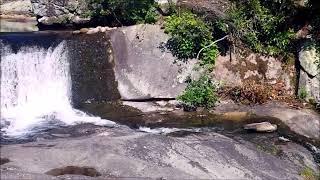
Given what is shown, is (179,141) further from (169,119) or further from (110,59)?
(110,59)

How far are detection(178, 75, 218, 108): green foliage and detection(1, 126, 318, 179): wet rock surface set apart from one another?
3476mm

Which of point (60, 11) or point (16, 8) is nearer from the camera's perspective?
point (60, 11)

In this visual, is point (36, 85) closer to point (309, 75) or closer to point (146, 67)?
point (146, 67)

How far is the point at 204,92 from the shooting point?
18.1 m

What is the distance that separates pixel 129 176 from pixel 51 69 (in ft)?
28.4

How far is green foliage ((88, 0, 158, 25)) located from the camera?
2081cm

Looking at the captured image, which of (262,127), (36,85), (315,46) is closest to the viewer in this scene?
(262,127)

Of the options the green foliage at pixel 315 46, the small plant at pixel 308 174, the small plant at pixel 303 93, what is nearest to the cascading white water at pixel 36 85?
the small plant at pixel 308 174

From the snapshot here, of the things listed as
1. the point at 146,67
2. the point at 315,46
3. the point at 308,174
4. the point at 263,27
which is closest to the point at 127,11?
the point at 146,67

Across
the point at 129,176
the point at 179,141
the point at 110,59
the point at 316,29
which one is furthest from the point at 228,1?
the point at 129,176

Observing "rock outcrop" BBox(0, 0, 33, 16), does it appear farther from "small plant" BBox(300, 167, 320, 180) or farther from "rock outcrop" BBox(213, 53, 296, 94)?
"small plant" BBox(300, 167, 320, 180)

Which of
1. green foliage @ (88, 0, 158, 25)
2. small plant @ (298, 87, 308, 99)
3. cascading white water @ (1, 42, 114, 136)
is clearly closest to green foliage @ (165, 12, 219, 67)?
green foliage @ (88, 0, 158, 25)

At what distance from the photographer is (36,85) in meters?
19.0

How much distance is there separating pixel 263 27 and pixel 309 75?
8.39 feet
